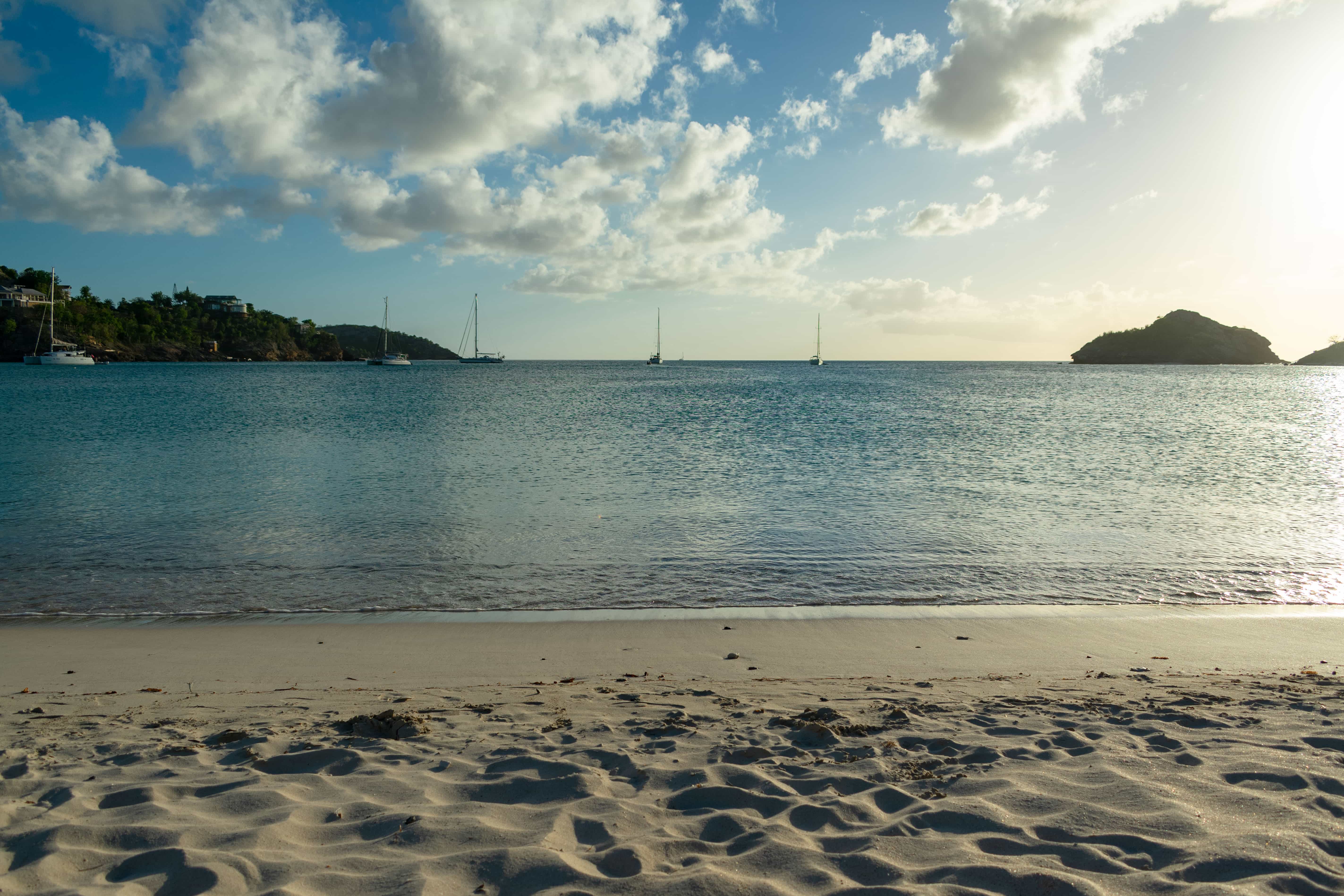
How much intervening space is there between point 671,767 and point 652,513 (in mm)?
12463

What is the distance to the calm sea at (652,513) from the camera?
11.5 meters

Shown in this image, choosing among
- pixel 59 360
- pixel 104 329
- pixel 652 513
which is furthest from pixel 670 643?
pixel 104 329

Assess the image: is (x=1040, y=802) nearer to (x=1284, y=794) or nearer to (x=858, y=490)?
(x=1284, y=794)

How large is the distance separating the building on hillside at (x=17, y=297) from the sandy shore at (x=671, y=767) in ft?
659

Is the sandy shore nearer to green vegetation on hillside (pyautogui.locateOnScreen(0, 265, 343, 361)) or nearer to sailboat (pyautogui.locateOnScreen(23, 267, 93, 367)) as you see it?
sailboat (pyautogui.locateOnScreen(23, 267, 93, 367))

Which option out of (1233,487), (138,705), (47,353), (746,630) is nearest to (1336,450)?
(1233,487)

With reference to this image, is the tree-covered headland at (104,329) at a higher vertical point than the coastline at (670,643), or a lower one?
higher

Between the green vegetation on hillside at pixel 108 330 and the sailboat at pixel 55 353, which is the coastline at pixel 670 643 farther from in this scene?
the green vegetation on hillside at pixel 108 330

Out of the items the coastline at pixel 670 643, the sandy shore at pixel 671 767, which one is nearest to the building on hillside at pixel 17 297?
the coastline at pixel 670 643

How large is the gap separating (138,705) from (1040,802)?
7.73m

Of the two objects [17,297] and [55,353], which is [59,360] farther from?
[17,297]

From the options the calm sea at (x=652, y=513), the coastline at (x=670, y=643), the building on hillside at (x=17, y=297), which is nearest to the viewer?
the coastline at (x=670, y=643)

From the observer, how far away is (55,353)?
465 ft

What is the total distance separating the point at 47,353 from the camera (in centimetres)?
14100
